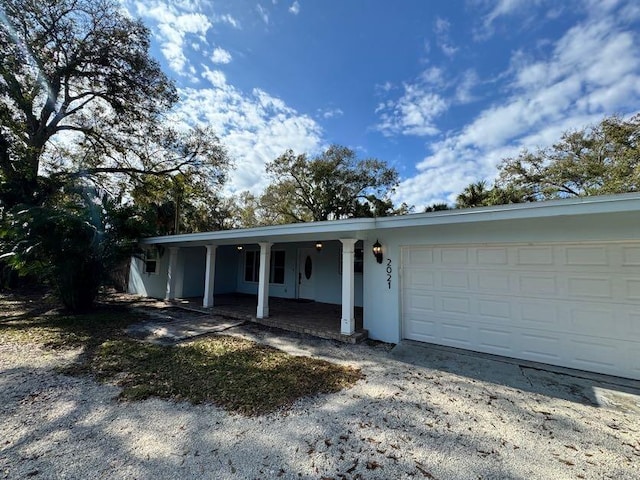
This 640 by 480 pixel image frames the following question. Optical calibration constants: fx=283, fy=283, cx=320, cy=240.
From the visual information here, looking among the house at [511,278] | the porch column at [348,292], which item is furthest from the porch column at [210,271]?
the porch column at [348,292]

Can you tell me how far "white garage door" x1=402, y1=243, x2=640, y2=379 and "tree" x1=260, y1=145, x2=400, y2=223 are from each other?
605 inches

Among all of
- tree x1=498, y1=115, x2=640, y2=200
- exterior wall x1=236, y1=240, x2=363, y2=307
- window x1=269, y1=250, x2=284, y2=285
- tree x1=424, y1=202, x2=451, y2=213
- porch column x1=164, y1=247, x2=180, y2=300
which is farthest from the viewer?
tree x1=424, y1=202, x2=451, y2=213

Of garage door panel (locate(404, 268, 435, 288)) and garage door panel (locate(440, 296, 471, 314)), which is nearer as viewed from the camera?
garage door panel (locate(440, 296, 471, 314))

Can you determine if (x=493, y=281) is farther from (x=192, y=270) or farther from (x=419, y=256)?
(x=192, y=270)

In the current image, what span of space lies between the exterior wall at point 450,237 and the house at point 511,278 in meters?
0.02

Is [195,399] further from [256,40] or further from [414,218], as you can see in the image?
[256,40]

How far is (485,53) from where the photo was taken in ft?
25.5

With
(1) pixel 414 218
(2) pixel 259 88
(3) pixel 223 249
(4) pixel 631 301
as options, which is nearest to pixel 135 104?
(2) pixel 259 88

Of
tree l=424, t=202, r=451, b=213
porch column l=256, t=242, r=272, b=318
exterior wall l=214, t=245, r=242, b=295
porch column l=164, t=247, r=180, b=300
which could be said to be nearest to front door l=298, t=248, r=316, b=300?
porch column l=256, t=242, r=272, b=318

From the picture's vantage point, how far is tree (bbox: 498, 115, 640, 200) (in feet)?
40.6

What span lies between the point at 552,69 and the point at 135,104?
14651 millimetres

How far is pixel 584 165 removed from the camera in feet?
47.7

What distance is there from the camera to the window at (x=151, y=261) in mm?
10422

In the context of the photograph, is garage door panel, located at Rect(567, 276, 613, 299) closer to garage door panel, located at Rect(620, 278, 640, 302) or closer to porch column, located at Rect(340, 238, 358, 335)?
garage door panel, located at Rect(620, 278, 640, 302)
